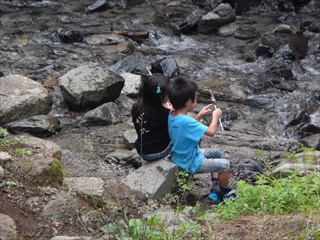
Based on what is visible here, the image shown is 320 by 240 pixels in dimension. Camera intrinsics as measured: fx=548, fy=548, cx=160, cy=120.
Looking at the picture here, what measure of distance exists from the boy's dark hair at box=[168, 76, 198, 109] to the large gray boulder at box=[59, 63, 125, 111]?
3.80 metres

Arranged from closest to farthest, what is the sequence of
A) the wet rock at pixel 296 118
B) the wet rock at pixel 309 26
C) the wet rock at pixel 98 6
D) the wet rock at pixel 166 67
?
the wet rock at pixel 296 118
the wet rock at pixel 166 67
the wet rock at pixel 309 26
the wet rock at pixel 98 6

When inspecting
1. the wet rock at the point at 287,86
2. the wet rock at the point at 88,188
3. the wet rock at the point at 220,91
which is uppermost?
the wet rock at the point at 88,188

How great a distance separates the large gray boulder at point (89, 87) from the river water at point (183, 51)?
1.61m

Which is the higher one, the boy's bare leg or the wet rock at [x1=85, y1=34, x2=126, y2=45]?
the boy's bare leg

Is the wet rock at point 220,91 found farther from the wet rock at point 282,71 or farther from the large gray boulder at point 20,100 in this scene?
the large gray boulder at point 20,100

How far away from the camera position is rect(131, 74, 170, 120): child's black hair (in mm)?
4957

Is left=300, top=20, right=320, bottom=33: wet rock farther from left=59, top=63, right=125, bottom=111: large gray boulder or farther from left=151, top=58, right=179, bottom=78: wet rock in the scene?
left=59, top=63, right=125, bottom=111: large gray boulder

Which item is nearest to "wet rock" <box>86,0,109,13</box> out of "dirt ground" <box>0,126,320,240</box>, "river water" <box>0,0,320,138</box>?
"river water" <box>0,0,320,138</box>

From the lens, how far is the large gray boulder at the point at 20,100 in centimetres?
787

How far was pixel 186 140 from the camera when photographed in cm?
495

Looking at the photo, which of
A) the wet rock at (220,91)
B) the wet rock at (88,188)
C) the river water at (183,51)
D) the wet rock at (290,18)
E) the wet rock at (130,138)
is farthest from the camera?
the wet rock at (290,18)

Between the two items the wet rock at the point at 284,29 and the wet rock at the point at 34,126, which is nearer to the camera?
the wet rock at the point at 34,126

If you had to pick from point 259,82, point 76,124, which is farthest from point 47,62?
point 259,82

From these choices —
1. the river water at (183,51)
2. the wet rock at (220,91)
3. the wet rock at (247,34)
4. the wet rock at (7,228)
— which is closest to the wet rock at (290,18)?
the river water at (183,51)
